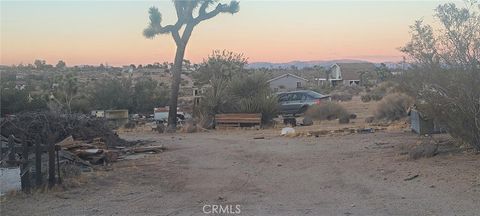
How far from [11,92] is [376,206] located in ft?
105

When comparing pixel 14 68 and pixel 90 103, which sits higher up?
pixel 14 68

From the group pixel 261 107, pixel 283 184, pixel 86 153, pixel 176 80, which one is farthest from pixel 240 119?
pixel 283 184

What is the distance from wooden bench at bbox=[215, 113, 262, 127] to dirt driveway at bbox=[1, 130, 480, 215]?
980cm

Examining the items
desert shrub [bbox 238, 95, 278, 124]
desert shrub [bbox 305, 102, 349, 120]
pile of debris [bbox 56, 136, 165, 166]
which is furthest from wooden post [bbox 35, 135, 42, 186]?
desert shrub [bbox 305, 102, 349, 120]

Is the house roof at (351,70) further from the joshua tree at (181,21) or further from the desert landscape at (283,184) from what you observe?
the desert landscape at (283,184)

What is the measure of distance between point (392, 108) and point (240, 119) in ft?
22.8

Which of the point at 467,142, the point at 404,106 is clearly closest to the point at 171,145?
the point at 467,142

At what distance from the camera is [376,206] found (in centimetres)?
755

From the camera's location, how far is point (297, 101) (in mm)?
31625

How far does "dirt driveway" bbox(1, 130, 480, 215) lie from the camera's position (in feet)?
25.2

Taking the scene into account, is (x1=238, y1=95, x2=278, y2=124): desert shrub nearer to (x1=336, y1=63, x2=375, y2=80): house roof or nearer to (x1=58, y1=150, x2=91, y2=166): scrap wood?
(x1=58, y1=150, x2=91, y2=166): scrap wood

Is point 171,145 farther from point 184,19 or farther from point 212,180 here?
point 184,19

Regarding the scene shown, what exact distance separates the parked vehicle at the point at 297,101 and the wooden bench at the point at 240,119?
7236 mm

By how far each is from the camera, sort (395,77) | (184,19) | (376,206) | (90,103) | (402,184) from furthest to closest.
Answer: (90,103) < (184,19) < (395,77) < (402,184) < (376,206)
